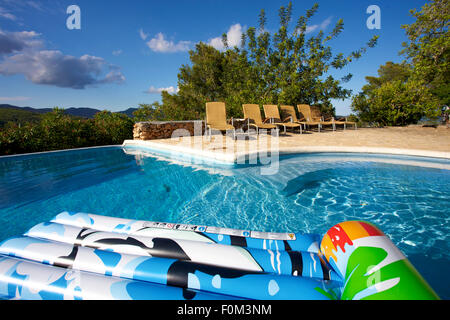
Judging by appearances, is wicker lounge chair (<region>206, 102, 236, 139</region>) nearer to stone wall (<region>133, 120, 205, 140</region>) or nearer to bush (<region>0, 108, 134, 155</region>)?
stone wall (<region>133, 120, 205, 140</region>)

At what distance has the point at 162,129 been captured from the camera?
955cm

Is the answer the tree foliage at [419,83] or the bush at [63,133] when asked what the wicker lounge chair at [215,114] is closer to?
the bush at [63,133]

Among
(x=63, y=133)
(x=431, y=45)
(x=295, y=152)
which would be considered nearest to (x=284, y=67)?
(x=431, y=45)

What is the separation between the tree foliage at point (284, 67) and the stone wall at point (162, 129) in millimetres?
1383

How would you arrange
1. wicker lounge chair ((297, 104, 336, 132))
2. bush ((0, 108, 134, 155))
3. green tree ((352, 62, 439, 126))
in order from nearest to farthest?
bush ((0, 108, 134, 155)), green tree ((352, 62, 439, 126)), wicker lounge chair ((297, 104, 336, 132))

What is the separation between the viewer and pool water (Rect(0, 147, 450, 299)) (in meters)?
2.51

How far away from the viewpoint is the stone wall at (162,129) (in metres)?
9.09

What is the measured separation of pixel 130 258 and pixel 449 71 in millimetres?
18245

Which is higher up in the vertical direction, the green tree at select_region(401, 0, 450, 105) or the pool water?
the green tree at select_region(401, 0, 450, 105)

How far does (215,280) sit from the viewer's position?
1.02 m

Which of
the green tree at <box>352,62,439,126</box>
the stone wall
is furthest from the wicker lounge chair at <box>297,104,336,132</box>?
the stone wall

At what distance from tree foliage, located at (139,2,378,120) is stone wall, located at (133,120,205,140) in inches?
54.5
